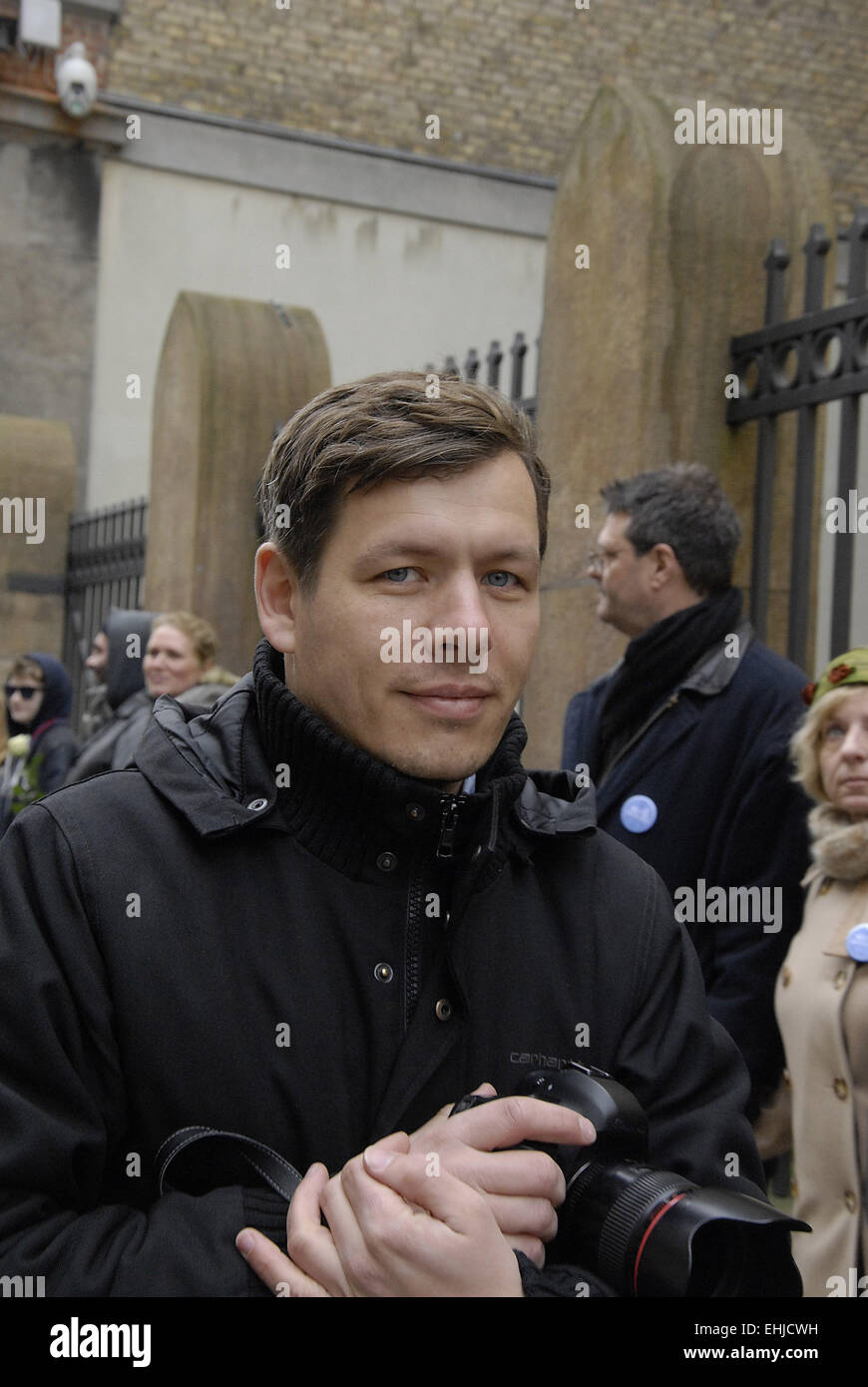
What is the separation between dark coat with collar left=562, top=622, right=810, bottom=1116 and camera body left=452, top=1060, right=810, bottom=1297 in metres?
2.02

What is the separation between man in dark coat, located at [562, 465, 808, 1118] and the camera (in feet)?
11.8

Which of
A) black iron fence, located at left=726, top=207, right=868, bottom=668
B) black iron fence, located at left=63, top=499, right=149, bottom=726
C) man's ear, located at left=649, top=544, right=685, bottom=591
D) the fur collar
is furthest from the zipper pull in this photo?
black iron fence, located at left=63, top=499, right=149, bottom=726

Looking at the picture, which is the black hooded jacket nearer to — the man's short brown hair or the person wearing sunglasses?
the person wearing sunglasses

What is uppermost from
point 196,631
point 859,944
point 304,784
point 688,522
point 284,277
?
point 284,277

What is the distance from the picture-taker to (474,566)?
167 cm

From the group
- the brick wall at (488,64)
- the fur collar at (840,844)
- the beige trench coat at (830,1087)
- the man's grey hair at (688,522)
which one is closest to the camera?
the beige trench coat at (830,1087)

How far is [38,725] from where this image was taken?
25.2 ft

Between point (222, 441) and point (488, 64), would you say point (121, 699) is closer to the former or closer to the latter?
point (222, 441)

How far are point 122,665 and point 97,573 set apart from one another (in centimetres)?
427

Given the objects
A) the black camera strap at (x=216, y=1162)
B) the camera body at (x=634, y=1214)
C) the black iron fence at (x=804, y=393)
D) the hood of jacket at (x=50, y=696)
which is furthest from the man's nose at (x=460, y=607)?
the hood of jacket at (x=50, y=696)

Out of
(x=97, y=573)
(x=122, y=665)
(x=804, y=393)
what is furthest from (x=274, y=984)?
(x=97, y=573)

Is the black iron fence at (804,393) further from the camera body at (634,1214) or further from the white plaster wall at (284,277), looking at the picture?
the white plaster wall at (284,277)

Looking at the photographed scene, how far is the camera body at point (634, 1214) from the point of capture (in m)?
1.46

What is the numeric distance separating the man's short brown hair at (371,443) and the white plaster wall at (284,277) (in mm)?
12713
